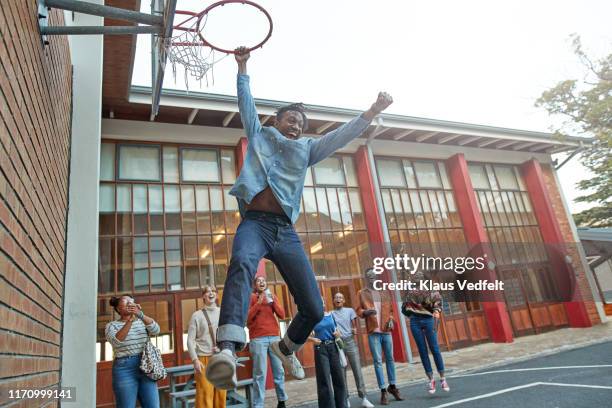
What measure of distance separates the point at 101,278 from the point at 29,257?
6.84 meters

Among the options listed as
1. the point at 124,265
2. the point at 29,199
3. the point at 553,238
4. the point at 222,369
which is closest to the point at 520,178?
the point at 553,238

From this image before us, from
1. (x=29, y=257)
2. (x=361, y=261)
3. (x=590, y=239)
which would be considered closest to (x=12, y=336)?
(x=29, y=257)

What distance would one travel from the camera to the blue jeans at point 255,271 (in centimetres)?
212

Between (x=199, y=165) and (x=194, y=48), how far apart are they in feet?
21.7

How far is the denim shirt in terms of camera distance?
2496 millimetres

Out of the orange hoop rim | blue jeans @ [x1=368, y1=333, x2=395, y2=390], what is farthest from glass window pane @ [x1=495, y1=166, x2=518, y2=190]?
the orange hoop rim

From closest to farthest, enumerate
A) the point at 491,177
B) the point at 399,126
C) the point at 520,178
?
the point at 399,126, the point at 491,177, the point at 520,178

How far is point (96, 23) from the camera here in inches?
221

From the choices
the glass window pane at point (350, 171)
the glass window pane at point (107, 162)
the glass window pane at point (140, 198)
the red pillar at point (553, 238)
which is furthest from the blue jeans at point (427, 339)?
the red pillar at point (553, 238)

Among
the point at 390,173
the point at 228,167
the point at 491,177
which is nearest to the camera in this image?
the point at 228,167

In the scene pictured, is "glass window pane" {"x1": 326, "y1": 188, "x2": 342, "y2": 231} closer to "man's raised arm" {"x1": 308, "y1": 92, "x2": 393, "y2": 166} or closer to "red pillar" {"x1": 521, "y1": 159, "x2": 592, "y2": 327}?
"red pillar" {"x1": 521, "y1": 159, "x2": 592, "y2": 327}

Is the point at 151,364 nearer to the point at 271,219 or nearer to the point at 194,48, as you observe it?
the point at 271,219

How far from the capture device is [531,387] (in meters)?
5.61

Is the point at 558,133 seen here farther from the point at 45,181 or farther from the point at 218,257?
the point at 45,181
